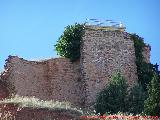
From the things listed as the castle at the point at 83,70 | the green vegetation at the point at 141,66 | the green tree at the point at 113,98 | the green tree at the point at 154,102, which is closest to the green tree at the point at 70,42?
the castle at the point at 83,70

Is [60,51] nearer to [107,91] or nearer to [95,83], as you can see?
[95,83]

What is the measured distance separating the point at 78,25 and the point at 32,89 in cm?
614

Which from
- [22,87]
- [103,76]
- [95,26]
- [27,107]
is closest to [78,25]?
[95,26]

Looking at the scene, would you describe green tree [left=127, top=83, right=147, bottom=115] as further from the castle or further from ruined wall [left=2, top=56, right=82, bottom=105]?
ruined wall [left=2, top=56, right=82, bottom=105]

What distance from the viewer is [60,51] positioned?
32.5 m

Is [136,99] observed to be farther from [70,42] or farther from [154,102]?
[70,42]

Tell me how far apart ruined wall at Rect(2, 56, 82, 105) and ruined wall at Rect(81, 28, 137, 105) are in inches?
41.7

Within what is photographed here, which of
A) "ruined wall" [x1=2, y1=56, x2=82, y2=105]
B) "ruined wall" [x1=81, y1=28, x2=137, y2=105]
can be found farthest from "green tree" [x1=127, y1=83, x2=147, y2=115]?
"ruined wall" [x1=2, y1=56, x2=82, y2=105]

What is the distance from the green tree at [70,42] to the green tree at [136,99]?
5.33 meters

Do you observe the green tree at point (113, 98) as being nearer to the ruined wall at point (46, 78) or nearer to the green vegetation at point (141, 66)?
the ruined wall at point (46, 78)

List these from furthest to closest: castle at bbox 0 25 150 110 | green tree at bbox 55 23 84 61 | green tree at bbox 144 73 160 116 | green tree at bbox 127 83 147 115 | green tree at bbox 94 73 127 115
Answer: green tree at bbox 55 23 84 61 → castle at bbox 0 25 150 110 → green tree at bbox 127 83 147 115 → green tree at bbox 94 73 127 115 → green tree at bbox 144 73 160 116

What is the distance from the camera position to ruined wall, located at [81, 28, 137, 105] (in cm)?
3036

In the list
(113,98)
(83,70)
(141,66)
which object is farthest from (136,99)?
(141,66)

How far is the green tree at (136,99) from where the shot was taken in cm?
2636
